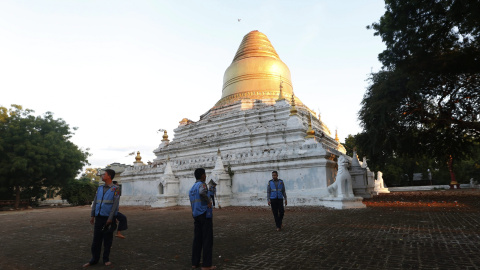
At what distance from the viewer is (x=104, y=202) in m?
5.60

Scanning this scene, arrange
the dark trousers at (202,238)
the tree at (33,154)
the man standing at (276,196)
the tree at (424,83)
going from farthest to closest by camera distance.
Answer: the tree at (33,154)
the tree at (424,83)
the man standing at (276,196)
the dark trousers at (202,238)

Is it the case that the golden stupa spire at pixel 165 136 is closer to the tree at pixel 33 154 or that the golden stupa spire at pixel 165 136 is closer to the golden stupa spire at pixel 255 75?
the golden stupa spire at pixel 255 75

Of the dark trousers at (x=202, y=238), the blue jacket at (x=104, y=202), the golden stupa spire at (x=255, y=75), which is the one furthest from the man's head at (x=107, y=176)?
the golden stupa spire at (x=255, y=75)

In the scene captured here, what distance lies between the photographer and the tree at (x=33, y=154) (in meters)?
25.2

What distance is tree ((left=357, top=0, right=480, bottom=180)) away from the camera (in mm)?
12258

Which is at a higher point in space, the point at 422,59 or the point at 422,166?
the point at 422,59

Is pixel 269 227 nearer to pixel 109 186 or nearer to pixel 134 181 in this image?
pixel 109 186

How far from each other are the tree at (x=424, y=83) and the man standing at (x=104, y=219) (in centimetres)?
1250

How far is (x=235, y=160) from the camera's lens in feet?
63.3

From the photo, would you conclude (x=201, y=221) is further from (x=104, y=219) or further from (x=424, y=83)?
(x=424, y=83)

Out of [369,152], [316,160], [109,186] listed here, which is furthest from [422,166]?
[109,186]

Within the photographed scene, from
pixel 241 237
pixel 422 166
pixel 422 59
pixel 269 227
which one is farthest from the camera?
pixel 422 166

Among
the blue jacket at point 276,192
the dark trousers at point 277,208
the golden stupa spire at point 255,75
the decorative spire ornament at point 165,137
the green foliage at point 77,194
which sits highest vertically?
the golden stupa spire at point 255,75

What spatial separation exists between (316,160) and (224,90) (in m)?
18.5
